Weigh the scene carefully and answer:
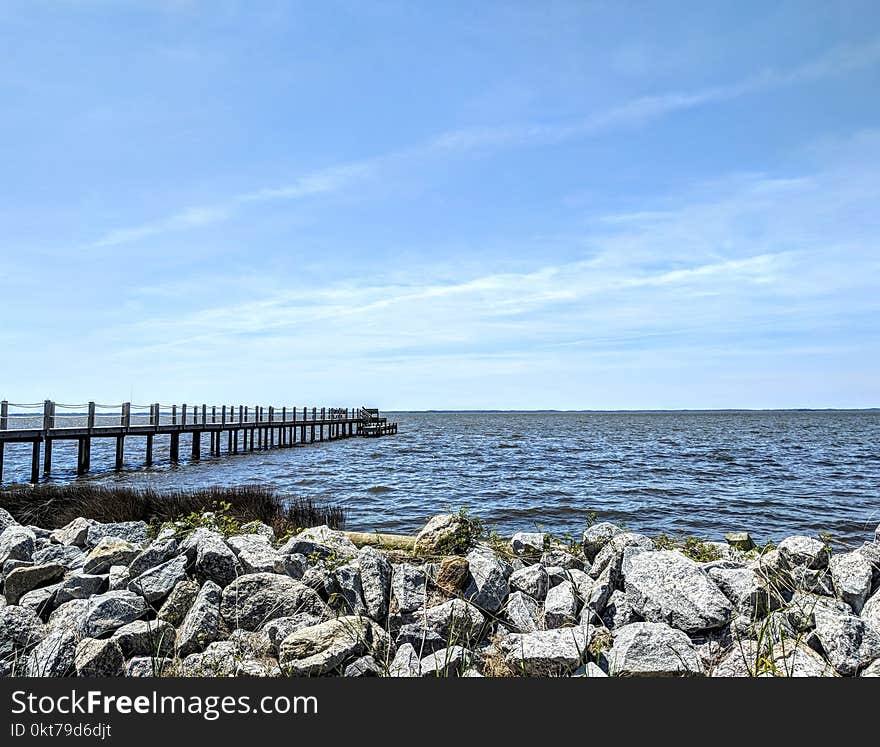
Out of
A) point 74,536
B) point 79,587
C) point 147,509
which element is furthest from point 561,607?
point 147,509

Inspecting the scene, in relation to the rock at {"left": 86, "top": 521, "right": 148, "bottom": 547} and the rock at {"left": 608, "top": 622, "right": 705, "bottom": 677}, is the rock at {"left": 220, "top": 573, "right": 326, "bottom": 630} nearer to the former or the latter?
the rock at {"left": 608, "top": 622, "right": 705, "bottom": 677}

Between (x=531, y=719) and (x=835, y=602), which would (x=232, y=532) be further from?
→ (x=835, y=602)

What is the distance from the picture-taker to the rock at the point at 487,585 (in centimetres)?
552

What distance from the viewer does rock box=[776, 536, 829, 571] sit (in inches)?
245

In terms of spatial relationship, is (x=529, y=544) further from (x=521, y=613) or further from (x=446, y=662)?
(x=446, y=662)

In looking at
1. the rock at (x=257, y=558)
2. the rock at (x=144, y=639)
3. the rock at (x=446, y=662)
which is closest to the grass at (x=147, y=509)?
the rock at (x=257, y=558)

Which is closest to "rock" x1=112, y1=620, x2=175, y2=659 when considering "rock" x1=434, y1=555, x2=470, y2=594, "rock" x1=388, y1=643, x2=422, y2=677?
"rock" x1=388, y1=643, x2=422, y2=677

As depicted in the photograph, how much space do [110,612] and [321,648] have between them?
66.1 inches

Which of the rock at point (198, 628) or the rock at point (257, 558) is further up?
the rock at point (257, 558)

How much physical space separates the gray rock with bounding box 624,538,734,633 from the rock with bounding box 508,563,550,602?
0.72 metres

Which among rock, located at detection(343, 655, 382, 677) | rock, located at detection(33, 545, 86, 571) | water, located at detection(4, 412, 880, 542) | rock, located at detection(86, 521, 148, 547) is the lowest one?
water, located at detection(4, 412, 880, 542)

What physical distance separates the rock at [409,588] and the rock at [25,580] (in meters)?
3.13

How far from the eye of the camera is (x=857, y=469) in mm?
26875

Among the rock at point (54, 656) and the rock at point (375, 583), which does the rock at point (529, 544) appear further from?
the rock at point (54, 656)
